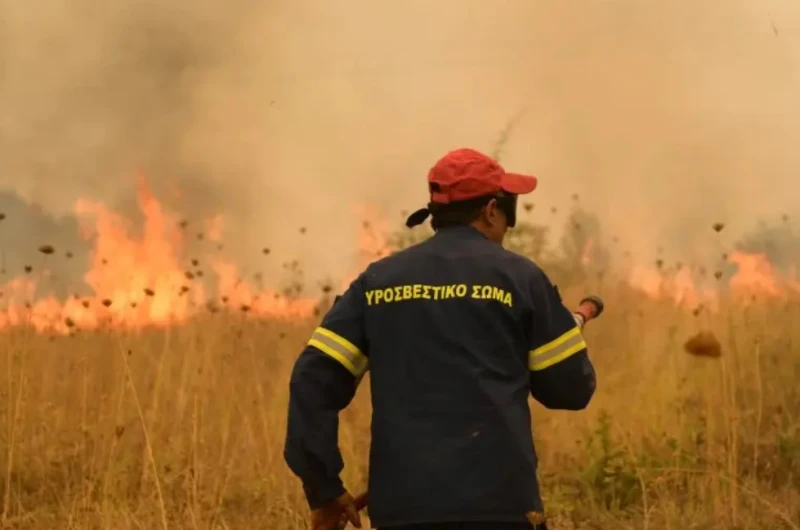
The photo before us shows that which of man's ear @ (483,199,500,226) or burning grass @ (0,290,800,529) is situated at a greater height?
man's ear @ (483,199,500,226)

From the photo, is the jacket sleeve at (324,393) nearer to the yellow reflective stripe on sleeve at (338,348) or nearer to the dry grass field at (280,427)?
the yellow reflective stripe on sleeve at (338,348)

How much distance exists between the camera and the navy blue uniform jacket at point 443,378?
178 centimetres

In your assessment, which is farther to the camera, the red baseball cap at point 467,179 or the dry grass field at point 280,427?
the dry grass field at point 280,427

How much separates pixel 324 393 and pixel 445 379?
0.26 m

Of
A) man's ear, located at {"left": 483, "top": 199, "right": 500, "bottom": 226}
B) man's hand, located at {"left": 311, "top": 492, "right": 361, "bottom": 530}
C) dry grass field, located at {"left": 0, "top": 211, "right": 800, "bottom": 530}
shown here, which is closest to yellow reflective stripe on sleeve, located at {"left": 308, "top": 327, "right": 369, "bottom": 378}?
man's hand, located at {"left": 311, "top": 492, "right": 361, "bottom": 530}

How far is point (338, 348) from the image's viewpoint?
6.17ft

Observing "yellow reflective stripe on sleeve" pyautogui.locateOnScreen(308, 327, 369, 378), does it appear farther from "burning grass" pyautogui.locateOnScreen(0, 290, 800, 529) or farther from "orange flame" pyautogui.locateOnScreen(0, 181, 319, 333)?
"orange flame" pyautogui.locateOnScreen(0, 181, 319, 333)

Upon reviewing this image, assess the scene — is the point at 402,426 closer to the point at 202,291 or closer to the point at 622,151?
the point at 202,291

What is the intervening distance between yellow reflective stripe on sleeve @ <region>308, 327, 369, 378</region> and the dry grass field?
143cm

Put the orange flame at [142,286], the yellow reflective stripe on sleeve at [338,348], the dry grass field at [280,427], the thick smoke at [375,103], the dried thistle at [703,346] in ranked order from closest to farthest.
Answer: the yellow reflective stripe on sleeve at [338,348] → the dried thistle at [703,346] → the dry grass field at [280,427] → the orange flame at [142,286] → the thick smoke at [375,103]

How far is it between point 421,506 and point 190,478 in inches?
76.4

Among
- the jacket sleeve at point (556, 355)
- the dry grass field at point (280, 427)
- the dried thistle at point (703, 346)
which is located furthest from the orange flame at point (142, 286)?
the jacket sleeve at point (556, 355)

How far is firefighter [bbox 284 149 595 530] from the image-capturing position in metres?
1.78

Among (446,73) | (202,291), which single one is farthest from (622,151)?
(202,291)
